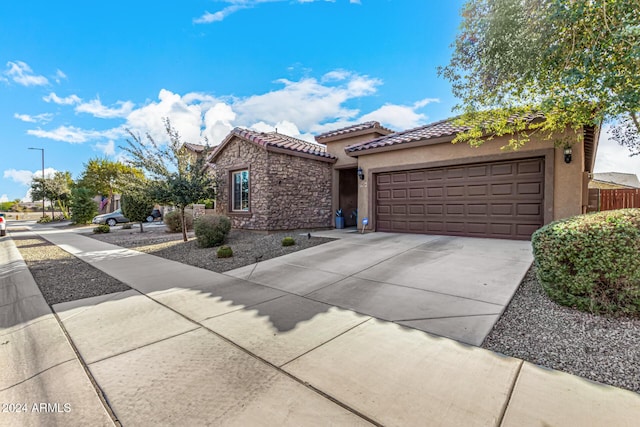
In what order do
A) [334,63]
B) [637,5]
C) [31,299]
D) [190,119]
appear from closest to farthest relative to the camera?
[637,5]
[31,299]
[334,63]
[190,119]

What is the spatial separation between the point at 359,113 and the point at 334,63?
468 centimetres

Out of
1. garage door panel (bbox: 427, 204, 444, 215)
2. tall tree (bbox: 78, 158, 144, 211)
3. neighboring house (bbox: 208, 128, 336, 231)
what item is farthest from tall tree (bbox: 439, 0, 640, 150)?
tall tree (bbox: 78, 158, 144, 211)

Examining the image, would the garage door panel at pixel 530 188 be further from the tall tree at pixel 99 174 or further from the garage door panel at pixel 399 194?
the tall tree at pixel 99 174

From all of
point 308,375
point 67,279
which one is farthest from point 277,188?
point 308,375

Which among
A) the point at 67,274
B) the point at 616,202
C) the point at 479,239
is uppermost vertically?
the point at 616,202

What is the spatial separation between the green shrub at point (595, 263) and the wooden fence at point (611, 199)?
21.4 ft

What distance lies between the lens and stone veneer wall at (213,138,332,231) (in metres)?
11.5

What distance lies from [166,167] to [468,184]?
11.0m

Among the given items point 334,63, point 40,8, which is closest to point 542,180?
point 334,63

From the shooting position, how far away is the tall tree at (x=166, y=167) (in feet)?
34.7

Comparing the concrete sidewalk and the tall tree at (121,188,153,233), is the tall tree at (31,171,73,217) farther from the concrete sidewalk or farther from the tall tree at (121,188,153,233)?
the concrete sidewalk

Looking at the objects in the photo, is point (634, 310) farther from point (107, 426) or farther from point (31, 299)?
point (31, 299)

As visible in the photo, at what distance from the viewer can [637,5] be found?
149 inches

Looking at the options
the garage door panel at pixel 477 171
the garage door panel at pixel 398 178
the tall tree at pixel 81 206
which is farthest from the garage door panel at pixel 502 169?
the tall tree at pixel 81 206
